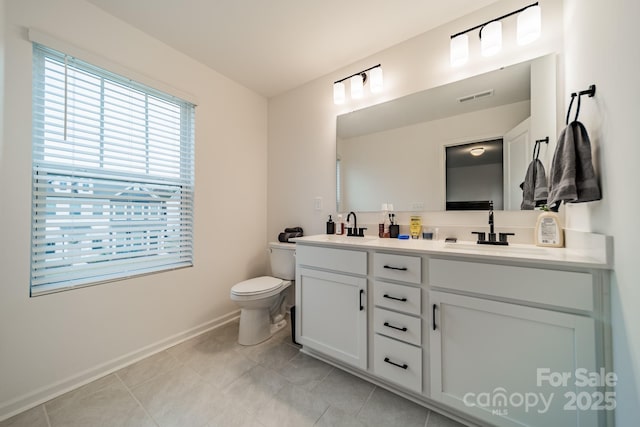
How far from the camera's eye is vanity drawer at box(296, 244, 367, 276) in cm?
141

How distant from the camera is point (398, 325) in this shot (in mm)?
1271

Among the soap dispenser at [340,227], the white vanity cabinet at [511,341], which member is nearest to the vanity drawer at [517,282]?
the white vanity cabinet at [511,341]

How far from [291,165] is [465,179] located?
1644mm

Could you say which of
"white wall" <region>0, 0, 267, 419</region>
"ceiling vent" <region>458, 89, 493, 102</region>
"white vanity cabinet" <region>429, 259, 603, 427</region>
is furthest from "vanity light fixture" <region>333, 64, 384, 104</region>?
"white vanity cabinet" <region>429, 259, 603, 427</region>

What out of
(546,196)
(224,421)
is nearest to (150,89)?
(224,421)

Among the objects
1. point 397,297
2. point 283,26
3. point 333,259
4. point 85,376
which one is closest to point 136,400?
point 85,376

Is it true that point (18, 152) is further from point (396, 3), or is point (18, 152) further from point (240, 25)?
point (396, 3)

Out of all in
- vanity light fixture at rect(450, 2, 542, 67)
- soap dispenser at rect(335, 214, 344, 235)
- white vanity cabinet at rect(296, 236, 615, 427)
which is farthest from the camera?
soap dispenser at rect(335, 214, 344, 235)

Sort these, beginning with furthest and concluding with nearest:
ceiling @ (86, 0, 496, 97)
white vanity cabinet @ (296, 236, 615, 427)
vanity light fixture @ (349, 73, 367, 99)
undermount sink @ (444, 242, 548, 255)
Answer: vanity light fixture @ (349, 73, 367, 99), ceiling @ (86, 0, 496, 97), undermount sink @ (444, 242, 548, 255), white vanity cabinet @ (296, 236, 615, 427)

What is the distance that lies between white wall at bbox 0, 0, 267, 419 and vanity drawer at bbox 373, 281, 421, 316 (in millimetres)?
1605

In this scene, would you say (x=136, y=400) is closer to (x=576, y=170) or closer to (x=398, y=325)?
(x=398, y=325)

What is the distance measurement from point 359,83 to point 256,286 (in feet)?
6.43

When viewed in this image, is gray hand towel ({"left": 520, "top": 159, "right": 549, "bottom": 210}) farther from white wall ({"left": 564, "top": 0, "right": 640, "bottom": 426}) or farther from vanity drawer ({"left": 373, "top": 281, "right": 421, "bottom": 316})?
vanity drawer ({"left": 373, "top": 281, "right": 421, "bottom": 316})

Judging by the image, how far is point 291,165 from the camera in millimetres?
2500
